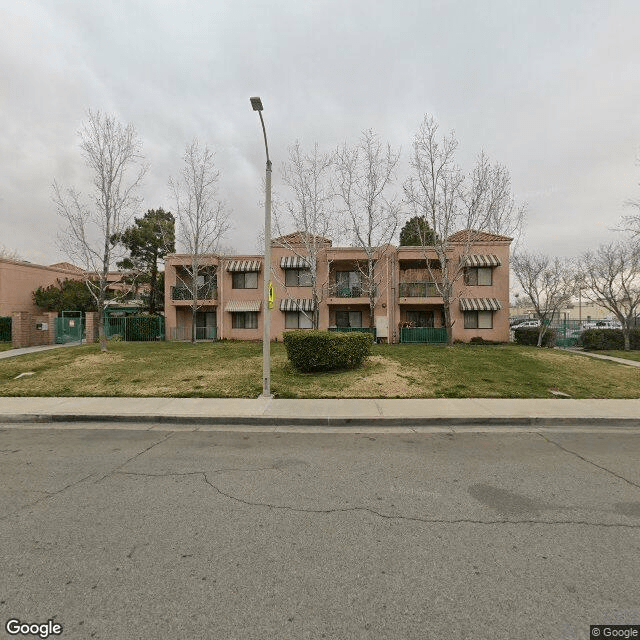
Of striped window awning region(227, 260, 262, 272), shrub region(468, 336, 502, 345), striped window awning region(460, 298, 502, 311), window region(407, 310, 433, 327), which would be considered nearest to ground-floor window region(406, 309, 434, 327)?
window region(407, 310, 433, 327)

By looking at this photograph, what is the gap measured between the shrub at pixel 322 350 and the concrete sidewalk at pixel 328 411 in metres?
2.65

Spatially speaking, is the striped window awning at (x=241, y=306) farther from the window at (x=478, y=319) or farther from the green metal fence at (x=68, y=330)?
the window at (x=478, y=319)

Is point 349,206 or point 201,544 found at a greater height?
point 349,206

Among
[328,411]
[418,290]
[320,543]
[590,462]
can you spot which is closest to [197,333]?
[418,290]

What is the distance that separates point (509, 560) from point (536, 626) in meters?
0.65

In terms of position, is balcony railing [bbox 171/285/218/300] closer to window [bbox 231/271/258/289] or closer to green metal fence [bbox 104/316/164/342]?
window [bbox 231/271/258/289]

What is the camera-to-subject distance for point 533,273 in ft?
82.1

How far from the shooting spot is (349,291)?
24297 millimetres

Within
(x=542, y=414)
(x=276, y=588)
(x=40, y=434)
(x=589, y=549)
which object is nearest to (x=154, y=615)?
(x=276, y=588)

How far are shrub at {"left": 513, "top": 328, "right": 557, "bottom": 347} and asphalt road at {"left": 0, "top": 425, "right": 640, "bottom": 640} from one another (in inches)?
848

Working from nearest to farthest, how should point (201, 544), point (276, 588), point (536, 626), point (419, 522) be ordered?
1. point (536, 626)
2. point (276, 588)
3. point (201, 544)
4. point (419, 522)

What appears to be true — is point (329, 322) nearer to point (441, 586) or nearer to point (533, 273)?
point (533, 273)

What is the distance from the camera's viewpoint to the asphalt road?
220cm

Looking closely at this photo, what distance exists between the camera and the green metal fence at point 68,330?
73.1ft
